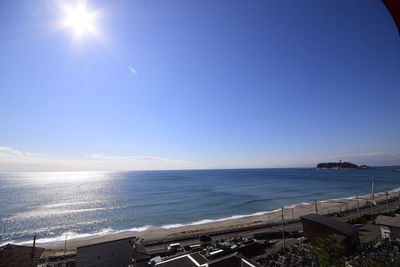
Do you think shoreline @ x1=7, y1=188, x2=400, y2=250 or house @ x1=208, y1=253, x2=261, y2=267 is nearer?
house @ x1=208, y1=253, x2=261, y2=267

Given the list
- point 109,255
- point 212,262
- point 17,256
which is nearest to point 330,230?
point 212,262

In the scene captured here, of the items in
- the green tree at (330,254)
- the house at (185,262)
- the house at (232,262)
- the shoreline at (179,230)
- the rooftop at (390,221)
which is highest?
the green tree at (330,254)

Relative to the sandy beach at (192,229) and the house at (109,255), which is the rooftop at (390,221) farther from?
the house at (109,255)

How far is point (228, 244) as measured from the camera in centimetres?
2933

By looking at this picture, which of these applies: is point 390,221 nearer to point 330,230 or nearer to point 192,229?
point 330,230

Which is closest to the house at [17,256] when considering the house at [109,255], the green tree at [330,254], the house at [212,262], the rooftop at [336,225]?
the house at [109,255]

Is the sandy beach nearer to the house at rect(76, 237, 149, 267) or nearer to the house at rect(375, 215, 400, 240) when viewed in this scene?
the house at rect(76, 237, 149, 267)

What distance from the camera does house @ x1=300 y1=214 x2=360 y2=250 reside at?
24812 millimetres

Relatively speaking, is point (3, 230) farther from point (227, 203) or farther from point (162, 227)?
point (227, 203)

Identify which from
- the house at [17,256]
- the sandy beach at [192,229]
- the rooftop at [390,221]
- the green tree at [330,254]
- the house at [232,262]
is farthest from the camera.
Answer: the sandy beach at [192,229]

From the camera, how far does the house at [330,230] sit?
81.4 feet

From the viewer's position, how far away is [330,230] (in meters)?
26.0

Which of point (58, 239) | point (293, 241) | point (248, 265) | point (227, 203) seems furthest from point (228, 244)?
point (227, 203)

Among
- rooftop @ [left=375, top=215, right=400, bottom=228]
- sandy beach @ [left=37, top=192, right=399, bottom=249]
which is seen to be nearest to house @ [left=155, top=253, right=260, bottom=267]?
sandy beach @ [left=37, top=192, right=399, bottom=249]
